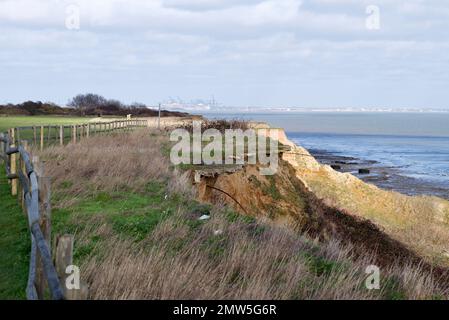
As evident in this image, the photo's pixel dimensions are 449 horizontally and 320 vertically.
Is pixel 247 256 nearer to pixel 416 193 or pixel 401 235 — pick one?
pixel 401 235

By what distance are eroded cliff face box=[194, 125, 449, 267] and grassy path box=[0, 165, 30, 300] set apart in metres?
8.42

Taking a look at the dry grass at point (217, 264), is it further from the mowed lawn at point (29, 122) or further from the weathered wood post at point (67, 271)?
the mowed lawn at point (29, 122)

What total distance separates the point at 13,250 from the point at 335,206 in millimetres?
21105

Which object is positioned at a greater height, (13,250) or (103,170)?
(103,170)

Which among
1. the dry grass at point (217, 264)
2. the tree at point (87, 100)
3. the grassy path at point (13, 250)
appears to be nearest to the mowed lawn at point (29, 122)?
the grassy path at point (13, 250)

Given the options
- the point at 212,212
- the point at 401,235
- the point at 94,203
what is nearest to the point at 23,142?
the point at 94,203

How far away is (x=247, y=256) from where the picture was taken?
8.23 m

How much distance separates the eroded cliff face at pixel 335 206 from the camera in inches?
873

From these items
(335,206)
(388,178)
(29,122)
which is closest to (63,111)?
(29,122)

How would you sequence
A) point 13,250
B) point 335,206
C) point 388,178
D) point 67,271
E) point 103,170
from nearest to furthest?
point 67,271, point 13,250, point 103,170, point 335,206, point 388,178

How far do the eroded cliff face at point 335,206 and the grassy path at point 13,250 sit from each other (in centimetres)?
842

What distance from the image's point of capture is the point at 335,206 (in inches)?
1104

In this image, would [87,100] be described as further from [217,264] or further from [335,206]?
[217,264]
